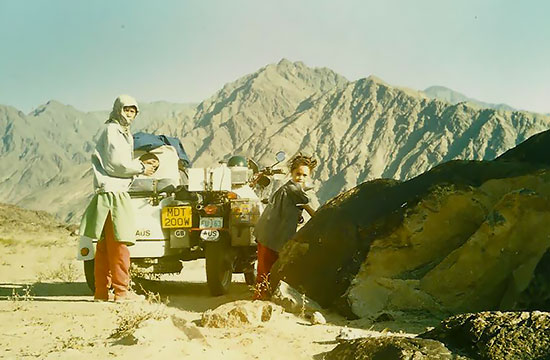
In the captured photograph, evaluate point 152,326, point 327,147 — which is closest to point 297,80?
point 327,147

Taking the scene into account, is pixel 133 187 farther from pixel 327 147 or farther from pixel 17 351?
pixel 327 147

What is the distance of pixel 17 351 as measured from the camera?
3.81 metres

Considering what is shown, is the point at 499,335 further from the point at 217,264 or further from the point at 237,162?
the point at 237,162

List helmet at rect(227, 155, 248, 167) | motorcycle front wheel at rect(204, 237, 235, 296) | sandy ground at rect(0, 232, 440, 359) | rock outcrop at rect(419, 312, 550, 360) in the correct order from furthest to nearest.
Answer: helmet at rect(227, 155, 248, 167)
motorcycle front wheel at rect(204, 237, 235, 296)
sandy ground at rect(0, 232, 440, 359)
rock outcrop at rect(419, 312, 550, 360)

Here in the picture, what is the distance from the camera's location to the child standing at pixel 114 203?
564 centimetres

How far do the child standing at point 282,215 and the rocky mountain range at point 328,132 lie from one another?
194 feet

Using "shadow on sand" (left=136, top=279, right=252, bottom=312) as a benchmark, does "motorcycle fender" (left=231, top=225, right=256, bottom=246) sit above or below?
above

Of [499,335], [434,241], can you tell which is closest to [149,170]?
[434,241]

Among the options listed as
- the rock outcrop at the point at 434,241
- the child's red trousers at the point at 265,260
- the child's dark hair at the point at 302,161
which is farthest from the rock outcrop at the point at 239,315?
the child's dark hair at the point at 302,161

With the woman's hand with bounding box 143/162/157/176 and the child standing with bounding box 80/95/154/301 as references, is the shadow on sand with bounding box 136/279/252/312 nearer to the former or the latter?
the child standing with bounding box 80/95/154/301

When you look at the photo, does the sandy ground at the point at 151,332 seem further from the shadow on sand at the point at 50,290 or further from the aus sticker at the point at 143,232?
the aus sticker at the point at 143,232

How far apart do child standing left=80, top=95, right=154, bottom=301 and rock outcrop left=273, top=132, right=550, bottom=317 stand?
5.21ft

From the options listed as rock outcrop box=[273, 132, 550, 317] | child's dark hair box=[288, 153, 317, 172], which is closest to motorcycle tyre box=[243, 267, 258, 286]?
rock outcrop box=[273, 132, 550, 317]

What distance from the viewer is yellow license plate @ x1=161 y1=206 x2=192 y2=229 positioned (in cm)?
695
